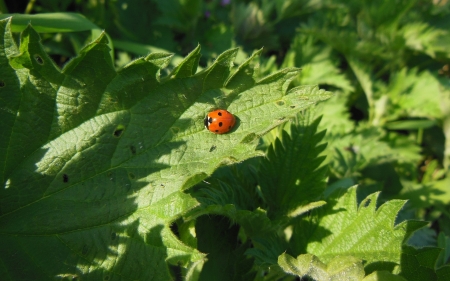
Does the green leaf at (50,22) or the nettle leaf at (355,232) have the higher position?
the green leaf at (50,22)

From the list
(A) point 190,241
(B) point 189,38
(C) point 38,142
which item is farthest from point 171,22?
(A) point 190,241

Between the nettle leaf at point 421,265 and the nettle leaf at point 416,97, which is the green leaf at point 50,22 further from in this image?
the nettle leaf at point 416,97

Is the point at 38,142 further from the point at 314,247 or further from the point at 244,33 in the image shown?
the point at 244,33

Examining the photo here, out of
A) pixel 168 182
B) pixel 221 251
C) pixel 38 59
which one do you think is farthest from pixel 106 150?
pixel 221 251

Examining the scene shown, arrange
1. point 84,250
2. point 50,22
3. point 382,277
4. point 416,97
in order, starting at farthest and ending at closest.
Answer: point 416,97 < point 50,22 < point 84,250 < point 382,277

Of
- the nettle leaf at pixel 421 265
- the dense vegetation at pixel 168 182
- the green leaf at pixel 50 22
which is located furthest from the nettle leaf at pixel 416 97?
the green leaf at pixel 50 22

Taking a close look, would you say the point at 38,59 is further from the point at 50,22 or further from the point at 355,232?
the point at 355,232
